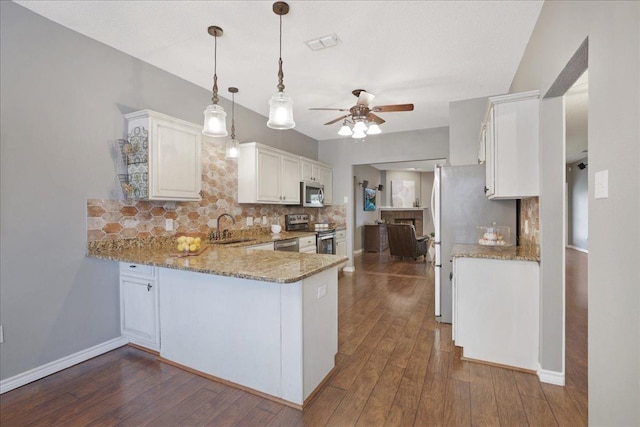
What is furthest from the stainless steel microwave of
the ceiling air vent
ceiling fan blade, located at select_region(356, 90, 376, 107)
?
the ceiling air vent

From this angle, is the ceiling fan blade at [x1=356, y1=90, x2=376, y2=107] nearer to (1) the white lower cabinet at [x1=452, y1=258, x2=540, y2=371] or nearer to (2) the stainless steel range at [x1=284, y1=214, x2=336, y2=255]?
(1) the white lower cabinet at [x1=452, y1=258, x2=540, y2=371]

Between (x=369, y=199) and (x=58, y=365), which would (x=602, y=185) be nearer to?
(x=58, y=365)

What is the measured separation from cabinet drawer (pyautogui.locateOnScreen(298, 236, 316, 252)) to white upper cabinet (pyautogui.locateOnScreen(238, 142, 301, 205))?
676 mm

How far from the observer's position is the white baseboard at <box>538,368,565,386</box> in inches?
80.8

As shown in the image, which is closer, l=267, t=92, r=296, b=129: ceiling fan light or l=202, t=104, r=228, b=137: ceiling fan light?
l=267, t=92, r=296, b=129: ceiling fan light

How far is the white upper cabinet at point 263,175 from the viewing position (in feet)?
13.3

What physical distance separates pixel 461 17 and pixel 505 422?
2.74 metres

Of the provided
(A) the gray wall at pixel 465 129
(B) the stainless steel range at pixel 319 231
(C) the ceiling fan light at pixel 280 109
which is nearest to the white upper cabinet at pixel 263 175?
(B) the stainless steel range at pixel 319 231

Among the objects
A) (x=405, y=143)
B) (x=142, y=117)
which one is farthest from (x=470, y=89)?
(x=142, y=117)

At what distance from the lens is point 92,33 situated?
250cm

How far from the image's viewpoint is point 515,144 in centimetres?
227

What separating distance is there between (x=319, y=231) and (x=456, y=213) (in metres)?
2.30

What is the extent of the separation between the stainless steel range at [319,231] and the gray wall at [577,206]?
735 cm

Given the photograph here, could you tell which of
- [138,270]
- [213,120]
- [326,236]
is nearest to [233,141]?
[213,120]
